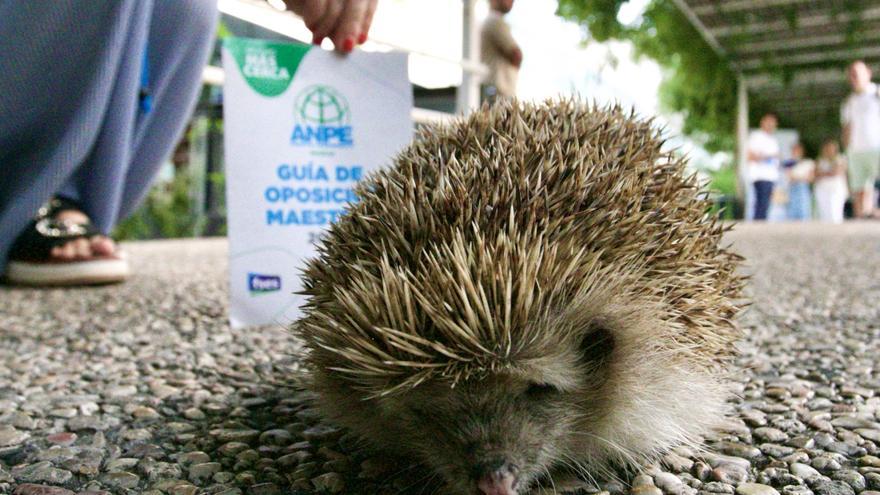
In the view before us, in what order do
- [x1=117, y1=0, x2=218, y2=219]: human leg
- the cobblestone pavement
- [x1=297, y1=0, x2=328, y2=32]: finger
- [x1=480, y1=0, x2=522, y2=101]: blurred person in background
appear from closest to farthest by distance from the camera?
the cobblestone pavement, [x1=297, y1=0, x2=328, y2=32]: finger, [x1=117, y1=0, x2=218, y2=219]: human leg, [x1=480, y1=0, x2=522, y2=101]: blurred person in background

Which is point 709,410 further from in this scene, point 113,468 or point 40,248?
point 40,248

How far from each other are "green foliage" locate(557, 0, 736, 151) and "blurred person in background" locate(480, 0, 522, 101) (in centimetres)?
750

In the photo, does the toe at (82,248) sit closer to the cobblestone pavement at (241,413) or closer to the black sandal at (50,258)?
the black sandal at (50,258)

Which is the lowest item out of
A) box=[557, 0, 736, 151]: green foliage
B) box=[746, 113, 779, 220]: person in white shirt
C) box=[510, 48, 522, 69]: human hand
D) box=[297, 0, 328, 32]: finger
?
box=[297, 0, 328, 32]: finger

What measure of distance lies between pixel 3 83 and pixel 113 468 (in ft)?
6.85

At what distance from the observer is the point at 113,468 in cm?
159

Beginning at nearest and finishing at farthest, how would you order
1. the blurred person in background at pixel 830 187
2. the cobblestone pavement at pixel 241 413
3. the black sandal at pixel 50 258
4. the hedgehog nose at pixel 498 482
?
the hedgehog nose at pixel 498 482
the cobblestone pavement at pixel 241 413
the black sandal at pixel 50 258
the blurred person in background at pixel 830 187

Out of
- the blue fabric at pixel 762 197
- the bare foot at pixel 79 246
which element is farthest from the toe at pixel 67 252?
the blue fabric at pixel 762 197

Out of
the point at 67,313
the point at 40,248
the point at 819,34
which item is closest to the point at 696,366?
the point at 67,313

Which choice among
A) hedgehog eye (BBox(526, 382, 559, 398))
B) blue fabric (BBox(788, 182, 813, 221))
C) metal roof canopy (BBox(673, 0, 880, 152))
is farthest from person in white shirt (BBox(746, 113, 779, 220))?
hedgehog eye (BBox(526, 382, 559, 398))

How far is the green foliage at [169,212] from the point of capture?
907 centimetres

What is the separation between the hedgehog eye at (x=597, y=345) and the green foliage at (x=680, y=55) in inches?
532

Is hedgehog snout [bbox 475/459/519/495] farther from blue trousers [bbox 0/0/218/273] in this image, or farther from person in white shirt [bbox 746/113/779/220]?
person in white shirt [bbox 746/113/779/220]

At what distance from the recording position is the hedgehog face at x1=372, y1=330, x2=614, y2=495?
135 cm
